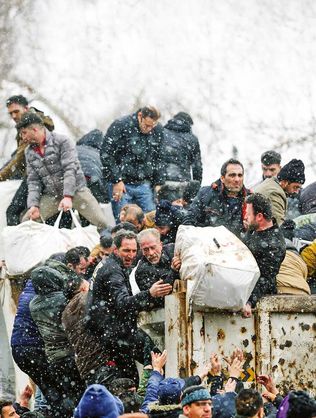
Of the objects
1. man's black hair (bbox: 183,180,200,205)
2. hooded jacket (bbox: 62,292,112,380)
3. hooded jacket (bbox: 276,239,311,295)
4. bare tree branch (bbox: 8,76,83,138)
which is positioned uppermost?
bare tree branch (bbox: 8,76,83,138)

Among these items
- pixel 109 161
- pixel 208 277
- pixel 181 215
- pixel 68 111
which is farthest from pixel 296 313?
pixel 68 111

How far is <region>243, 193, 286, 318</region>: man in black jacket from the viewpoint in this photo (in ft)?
38.5

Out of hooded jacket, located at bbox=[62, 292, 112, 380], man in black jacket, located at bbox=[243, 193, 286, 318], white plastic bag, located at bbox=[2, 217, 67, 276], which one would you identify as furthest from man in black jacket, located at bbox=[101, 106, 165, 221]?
man in black jacket, located at bbox=[243, 193, 286, 318]

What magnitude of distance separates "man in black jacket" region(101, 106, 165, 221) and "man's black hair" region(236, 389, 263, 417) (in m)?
6.58

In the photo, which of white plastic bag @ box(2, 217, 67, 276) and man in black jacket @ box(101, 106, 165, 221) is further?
man in black jacket @ box(101, 106, 165, 221)

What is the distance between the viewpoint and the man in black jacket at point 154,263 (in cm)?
1212

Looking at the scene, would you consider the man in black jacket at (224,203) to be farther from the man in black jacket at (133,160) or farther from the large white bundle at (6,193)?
the large white bundle at (6,193)

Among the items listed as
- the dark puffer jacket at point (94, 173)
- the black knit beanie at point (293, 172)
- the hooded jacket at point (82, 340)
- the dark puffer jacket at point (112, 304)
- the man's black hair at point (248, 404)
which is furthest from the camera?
the dark puffer jacket at point (94, 173)

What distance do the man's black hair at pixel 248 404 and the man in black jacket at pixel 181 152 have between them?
6.83 m

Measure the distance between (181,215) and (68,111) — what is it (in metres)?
13.1

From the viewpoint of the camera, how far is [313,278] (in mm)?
12914

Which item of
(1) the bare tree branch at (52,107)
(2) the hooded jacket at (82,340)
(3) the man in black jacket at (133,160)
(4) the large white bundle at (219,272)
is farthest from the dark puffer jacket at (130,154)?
(1) the bare tree branch at (52,107)

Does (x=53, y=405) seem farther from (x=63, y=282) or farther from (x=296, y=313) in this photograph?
(x=296, y=313)

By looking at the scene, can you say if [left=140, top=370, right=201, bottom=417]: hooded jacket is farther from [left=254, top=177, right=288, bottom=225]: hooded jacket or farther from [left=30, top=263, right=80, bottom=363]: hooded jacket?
[left=254, top=177, right=288, bottom=225]: hooded jacket
